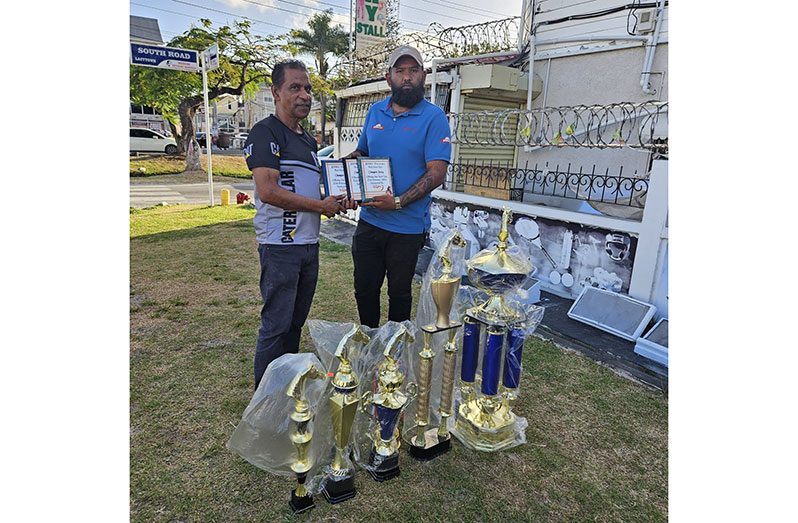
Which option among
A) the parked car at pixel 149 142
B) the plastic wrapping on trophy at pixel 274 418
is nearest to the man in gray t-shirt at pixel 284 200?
the plastic wrapping on trophy at pixel 274 418

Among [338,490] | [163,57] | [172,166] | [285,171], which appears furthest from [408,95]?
[172,166]

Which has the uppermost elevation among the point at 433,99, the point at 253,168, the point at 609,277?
the point at 433,99

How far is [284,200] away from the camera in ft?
6.97

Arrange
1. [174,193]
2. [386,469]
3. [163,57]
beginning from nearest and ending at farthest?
[386,469] → [163,57] → [174,193]

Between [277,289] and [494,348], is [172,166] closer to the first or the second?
[277,289]

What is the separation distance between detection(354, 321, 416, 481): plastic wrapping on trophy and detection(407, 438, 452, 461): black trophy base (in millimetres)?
149

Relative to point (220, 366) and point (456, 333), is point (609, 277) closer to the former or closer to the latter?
point (456, 333)

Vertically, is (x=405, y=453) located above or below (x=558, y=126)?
below

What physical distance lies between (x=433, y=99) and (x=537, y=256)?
3.66 meters

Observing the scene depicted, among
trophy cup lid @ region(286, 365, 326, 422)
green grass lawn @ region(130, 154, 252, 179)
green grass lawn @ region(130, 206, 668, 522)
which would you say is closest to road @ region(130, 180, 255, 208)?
green grass lawn @ region(130, 154, 252, 179)

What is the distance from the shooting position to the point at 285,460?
1.88 m

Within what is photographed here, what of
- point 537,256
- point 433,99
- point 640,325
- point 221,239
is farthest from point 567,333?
point 221,239

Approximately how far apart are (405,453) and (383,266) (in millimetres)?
1111

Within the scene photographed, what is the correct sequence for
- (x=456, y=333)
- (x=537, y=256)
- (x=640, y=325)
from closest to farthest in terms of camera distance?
(x=456, y=333) → (x=640, y=325) → (x=537, y=256)
